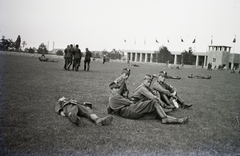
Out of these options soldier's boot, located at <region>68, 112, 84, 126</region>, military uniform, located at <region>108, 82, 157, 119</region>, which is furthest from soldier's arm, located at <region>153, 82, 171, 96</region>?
soldier's boot, located at <region>68, 112, 84, 126</region>

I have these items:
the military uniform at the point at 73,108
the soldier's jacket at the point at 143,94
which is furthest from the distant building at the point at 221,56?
the military uniform at the point at 73,108

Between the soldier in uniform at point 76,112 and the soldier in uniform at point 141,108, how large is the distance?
740 mm

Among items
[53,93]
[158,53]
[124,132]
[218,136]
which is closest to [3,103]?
[53,93]

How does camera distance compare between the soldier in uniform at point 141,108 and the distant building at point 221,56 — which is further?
the distant building at point 221,56

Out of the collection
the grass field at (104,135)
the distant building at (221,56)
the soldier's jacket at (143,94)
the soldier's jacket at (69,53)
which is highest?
the distant building at (221,56)

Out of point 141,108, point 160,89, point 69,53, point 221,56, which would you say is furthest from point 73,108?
point 221,56

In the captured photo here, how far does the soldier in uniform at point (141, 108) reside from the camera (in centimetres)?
527

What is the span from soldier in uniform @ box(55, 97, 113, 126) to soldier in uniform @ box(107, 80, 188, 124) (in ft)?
2.43

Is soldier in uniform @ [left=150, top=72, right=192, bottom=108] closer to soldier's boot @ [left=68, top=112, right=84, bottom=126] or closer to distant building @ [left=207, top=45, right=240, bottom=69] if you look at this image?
soldier's boot @ [left=68, top=112, right=84, bottom=126]

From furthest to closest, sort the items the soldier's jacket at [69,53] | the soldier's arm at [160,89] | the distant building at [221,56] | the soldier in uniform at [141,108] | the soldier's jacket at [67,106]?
the distant building at [221,56] < the soldier's jacket at [69,53] < the soldier's arm at [160,89] < the soldier in uniform at [141,108] < the soldier's jacket at [67,106]

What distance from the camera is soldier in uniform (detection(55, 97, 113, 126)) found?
466 centimetres

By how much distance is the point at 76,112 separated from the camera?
4.90 meters

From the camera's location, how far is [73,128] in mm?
4508

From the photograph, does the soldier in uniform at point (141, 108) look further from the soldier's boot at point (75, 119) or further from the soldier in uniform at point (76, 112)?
the soldier's boot at point (75, 119)
